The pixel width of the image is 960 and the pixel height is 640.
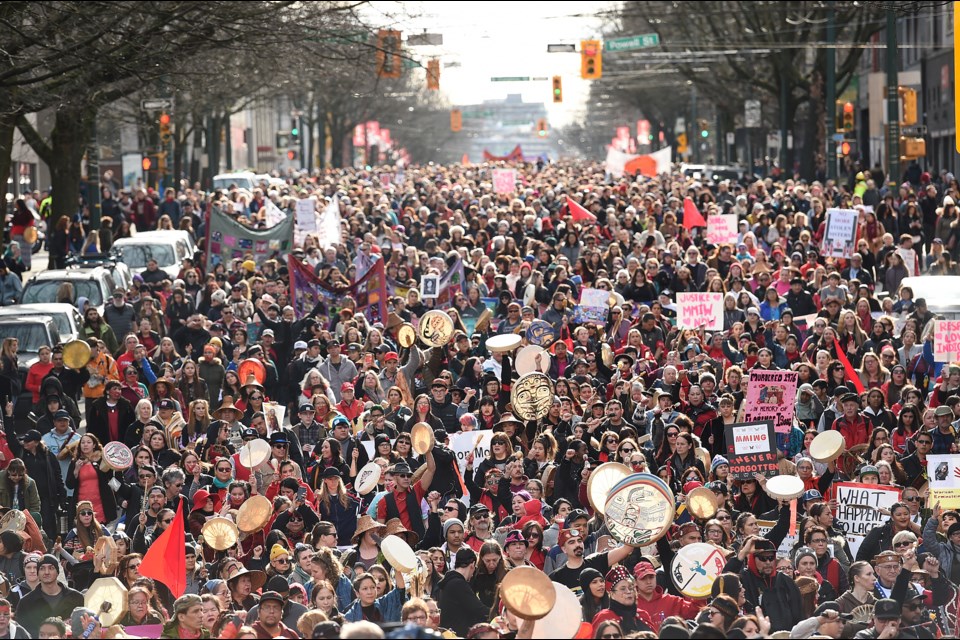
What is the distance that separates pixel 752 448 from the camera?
13195mm

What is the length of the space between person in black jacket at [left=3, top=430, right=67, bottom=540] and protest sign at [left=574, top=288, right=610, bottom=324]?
6.42 metres

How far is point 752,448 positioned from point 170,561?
4.32 metres

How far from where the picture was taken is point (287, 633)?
30.2 ft

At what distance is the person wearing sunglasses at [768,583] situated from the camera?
1044 cm

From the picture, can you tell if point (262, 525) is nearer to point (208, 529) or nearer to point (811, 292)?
point (208, 529)

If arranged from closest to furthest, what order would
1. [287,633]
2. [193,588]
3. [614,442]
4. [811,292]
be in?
[287,633], [193,588], [614,442], [811,292]

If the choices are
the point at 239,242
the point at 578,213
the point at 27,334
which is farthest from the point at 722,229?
the point at 27,334

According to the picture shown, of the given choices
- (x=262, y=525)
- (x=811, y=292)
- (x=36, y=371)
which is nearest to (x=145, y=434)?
(x=262, y=525)

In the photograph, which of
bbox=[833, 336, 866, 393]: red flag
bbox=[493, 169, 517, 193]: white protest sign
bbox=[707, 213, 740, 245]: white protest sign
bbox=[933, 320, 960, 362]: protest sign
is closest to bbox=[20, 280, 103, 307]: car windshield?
bbox=[707, 213, 740, 245]: white protest sign

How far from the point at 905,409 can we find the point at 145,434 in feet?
19.2

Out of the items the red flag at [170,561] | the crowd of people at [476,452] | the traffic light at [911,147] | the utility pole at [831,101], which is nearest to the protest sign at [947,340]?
the crowd of people at [476,452]

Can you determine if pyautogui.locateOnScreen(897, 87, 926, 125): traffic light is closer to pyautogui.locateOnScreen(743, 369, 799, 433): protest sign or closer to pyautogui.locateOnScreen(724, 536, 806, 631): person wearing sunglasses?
pyautogui.locateOnScreen(743, 369, 799, 433): protest sign

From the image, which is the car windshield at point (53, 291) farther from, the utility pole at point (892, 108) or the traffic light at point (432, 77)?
the utility pole at point (892, 108)

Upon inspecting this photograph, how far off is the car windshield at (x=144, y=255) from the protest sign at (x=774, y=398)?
16.4 metres
